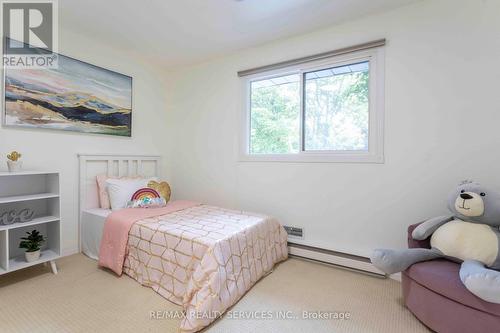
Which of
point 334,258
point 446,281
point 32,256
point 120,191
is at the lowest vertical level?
point 334,258

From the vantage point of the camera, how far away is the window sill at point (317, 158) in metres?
2.11

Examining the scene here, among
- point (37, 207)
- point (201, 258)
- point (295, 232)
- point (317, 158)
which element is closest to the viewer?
point (201, 258)

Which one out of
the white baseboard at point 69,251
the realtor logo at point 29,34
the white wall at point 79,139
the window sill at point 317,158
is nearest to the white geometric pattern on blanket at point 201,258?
the window sill at point 317,158

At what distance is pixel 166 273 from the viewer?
1759 millimetres

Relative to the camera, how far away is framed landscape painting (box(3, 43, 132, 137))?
2.05 m

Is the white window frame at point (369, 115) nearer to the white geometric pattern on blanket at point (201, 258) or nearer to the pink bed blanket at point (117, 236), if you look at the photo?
the white geometric pattern on blanket at point (201, 258)

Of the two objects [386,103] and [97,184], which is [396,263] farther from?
[97,184]

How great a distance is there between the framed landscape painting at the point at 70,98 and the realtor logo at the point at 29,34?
7 centimetres

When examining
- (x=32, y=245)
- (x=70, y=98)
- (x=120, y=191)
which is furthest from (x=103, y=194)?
(x=70, y=98)

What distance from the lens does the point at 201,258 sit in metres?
1.59

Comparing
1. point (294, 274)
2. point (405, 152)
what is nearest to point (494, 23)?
point (405, 152)

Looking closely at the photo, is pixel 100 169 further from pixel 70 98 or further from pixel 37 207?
pixel 70 98

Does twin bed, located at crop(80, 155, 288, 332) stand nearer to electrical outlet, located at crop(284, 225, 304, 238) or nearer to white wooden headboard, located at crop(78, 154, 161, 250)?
white wooden headboard, located at crop(78, 154, 161, 250)

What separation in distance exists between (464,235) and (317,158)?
121cm
